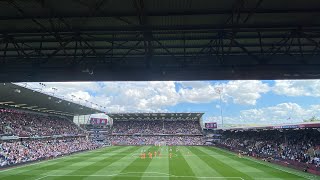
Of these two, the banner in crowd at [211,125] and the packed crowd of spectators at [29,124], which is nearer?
the packed crowd of spectators at [29,124]

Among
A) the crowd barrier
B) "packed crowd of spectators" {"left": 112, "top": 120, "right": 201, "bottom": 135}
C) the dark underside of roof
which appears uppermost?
the dark underside of roof

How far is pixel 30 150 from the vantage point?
53938 mm

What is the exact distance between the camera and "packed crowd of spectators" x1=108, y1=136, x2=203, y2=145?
99.2m

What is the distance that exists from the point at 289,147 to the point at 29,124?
50370mm

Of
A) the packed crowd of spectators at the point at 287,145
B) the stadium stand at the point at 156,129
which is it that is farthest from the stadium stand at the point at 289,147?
the stadium stand at the point at 156,129

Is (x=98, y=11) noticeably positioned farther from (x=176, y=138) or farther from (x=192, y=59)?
(x=176, y=138)

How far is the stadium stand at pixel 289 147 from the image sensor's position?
37.8 meters

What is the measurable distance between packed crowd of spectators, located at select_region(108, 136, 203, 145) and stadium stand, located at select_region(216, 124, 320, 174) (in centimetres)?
3231

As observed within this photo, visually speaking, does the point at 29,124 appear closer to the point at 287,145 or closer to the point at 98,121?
the point at 98,121

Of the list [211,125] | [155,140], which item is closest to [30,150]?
[155,140]

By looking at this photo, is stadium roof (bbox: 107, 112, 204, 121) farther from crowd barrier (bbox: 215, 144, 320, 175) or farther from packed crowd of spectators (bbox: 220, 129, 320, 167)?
crowd barrier (bbox: 215, 144, 320, 175)

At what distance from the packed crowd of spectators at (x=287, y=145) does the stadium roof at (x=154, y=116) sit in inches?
1457

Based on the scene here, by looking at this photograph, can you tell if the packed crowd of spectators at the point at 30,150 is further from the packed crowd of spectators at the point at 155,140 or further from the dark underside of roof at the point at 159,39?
the dark underside of roof at the point at 159,39

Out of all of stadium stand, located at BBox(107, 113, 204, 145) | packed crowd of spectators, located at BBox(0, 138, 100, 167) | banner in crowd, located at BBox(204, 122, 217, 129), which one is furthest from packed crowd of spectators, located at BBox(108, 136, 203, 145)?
packed crowd of spectators, located at BBox(0, 138, 100, 167)
